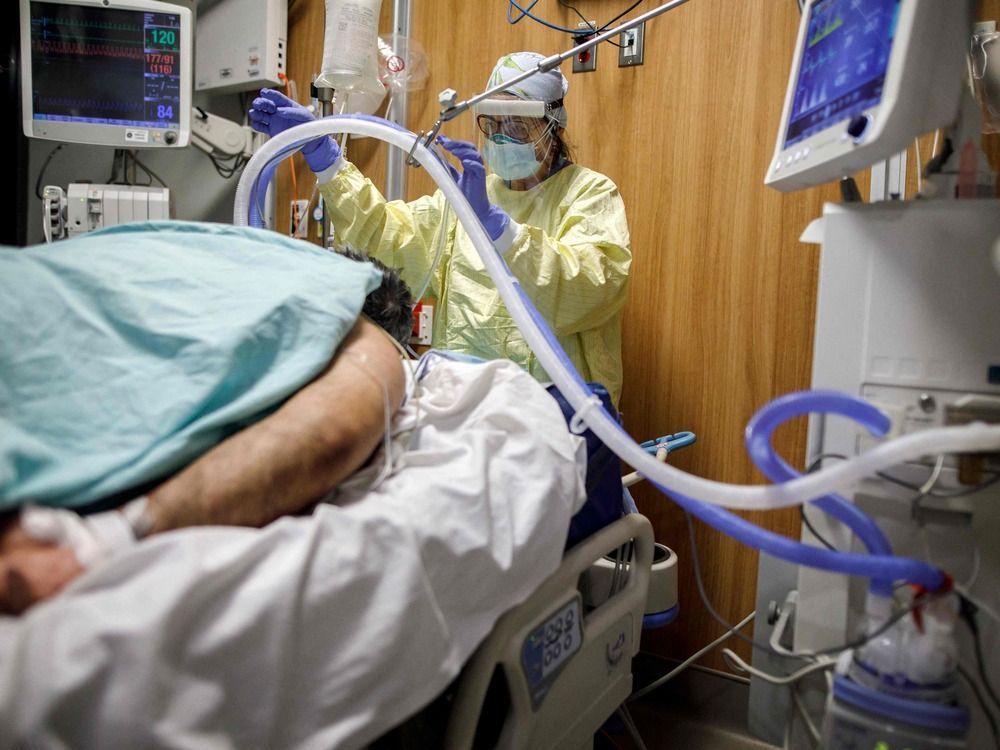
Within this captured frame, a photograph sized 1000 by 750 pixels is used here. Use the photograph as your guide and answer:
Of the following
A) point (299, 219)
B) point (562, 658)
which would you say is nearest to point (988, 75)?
point (562, 658)

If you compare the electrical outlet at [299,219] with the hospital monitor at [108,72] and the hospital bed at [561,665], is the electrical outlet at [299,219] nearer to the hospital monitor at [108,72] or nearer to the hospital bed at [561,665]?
the hospital monitor at [108,72]

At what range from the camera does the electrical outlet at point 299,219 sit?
2488 millimetres

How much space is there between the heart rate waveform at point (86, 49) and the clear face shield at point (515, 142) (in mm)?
Answer: 1354

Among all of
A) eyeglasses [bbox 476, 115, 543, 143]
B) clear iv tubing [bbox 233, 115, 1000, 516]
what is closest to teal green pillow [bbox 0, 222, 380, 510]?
clear iv tubing [bbox 233, 115, 1000, 516]

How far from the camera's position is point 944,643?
30.5 inches

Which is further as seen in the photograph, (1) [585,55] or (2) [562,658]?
(1) [585,55]

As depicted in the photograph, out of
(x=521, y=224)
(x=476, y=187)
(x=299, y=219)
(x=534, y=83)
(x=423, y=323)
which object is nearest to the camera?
(x=476, y=187)

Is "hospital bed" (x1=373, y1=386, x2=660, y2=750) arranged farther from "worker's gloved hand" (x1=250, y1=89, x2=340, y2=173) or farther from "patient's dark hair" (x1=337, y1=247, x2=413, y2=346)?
"worker's gloved hand" (x1=250, y1=89, x2=340, y2=173)

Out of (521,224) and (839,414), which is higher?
(521,224)

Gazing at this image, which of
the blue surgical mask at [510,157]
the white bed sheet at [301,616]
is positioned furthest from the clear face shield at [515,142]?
the white bed sheet at [301,616]

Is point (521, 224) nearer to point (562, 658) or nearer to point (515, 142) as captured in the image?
point (515, 142)

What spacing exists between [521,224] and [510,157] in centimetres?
28

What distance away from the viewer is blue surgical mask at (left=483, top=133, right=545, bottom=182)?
1717mm

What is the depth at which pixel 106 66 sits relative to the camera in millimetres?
2283
